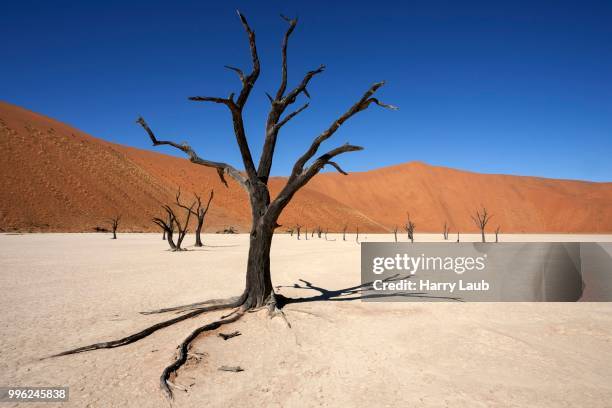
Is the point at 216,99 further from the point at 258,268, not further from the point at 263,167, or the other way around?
the point at 258,268

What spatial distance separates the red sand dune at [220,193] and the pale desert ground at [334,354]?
4790 cm

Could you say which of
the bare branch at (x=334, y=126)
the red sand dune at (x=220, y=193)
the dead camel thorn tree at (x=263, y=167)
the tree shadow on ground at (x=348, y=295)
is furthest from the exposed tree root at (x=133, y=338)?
the red sand dune at (x=220, y=193)

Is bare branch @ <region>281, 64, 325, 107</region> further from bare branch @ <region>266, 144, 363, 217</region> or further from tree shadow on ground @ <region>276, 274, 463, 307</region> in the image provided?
tree shadow on ground @ <region>276, 274, 463, 307</region>

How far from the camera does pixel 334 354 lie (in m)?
4.88

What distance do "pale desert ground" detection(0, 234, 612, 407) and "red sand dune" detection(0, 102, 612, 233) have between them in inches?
1886

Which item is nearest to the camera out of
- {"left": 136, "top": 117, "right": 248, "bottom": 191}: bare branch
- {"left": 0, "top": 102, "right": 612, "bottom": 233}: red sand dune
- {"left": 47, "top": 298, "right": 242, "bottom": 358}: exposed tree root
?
{"left": 47, "top": 298, "right": 242, "bottom": 358}: exposed tree root

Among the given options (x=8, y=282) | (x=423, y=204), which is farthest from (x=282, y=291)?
(x=423, y=204)

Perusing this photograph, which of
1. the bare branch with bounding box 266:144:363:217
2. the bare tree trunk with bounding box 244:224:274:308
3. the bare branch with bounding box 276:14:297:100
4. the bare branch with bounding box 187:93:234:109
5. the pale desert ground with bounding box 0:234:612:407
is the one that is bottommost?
the pale desert ground with bounding box 0:234:612:407

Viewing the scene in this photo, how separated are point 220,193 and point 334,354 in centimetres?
8284

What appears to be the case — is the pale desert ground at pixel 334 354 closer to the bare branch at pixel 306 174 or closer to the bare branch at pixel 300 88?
the bare branch at pixel 306 174

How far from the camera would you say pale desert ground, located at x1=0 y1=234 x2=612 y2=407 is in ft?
12.1

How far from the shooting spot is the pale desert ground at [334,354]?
3680mm

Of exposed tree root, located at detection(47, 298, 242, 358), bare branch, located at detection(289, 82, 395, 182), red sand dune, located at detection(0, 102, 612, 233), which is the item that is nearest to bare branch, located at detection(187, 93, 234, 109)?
bare branch, located at detection(289, 82, 395, 182)

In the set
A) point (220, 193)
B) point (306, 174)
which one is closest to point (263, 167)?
point (306, 174)
